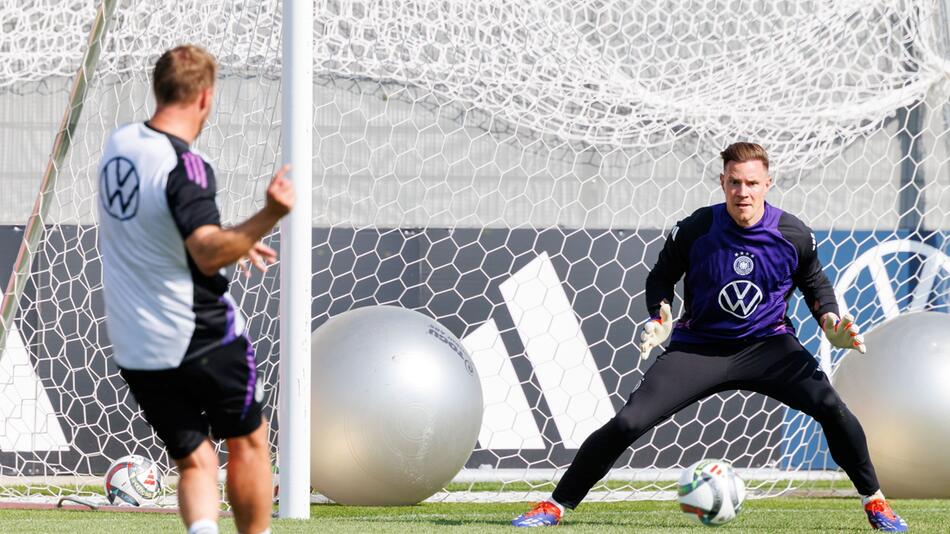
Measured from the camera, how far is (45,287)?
7965mm

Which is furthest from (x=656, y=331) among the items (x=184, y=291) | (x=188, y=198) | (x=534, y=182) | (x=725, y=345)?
(x=534, y=182)

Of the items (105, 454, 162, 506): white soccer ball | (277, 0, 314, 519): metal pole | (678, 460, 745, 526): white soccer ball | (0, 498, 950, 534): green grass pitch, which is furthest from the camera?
(105, 454, 162, 506): white soccer ball

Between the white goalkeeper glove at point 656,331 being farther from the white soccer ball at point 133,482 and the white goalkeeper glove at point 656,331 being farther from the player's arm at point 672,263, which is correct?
the white soccer ball at point 133,482

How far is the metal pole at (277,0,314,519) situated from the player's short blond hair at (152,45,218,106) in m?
2.28

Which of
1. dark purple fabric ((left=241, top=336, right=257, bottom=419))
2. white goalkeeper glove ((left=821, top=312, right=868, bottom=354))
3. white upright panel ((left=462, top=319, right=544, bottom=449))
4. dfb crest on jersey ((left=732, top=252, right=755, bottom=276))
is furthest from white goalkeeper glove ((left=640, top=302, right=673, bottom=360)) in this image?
white upright panel ((left=462, top=319, right=544, bottom=449))

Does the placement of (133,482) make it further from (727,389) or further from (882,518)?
(882,518)

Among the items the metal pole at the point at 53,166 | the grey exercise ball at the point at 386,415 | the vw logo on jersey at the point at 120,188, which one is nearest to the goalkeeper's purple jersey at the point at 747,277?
the grey exercise ball at the point at 386,415

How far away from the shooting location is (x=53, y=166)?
7129 millimetres

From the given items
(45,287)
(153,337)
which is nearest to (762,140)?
(45,287)

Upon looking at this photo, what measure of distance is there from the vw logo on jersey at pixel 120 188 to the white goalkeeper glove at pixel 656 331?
2.34 m

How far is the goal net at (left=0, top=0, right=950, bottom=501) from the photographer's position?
7.89 meters

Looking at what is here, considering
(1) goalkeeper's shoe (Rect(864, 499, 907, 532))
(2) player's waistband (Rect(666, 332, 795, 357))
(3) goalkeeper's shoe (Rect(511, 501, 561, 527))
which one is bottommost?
(3) goalkeeper's shoe (Rect(511, 501, 561, 527))

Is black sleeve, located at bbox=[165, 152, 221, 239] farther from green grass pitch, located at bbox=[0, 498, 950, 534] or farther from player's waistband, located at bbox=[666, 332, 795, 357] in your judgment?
player's waistband, located at bbox=[666, 332, 795, 357]

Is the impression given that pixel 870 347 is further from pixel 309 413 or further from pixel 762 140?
pixel 309 413
